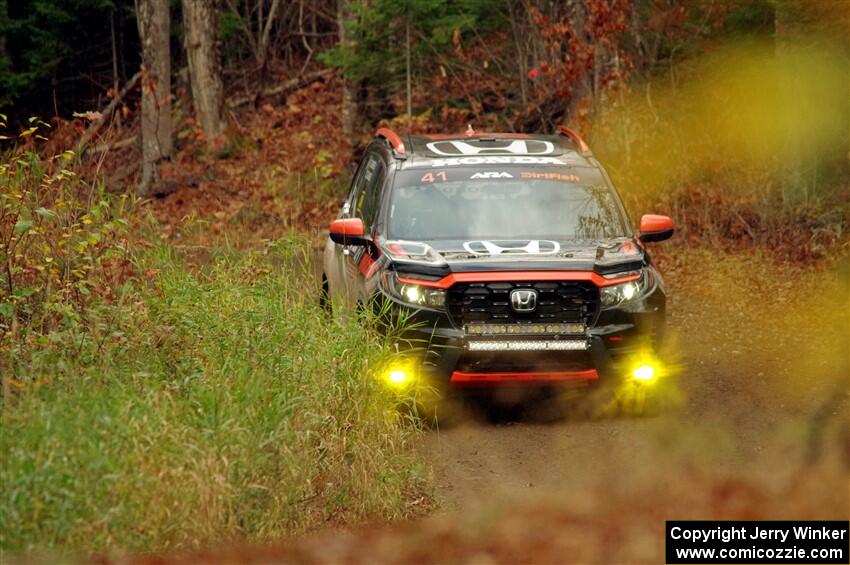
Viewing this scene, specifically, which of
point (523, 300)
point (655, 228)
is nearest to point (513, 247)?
point (523, 300)

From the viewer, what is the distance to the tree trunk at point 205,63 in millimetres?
24547

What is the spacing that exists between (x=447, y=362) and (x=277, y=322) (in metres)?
1.19

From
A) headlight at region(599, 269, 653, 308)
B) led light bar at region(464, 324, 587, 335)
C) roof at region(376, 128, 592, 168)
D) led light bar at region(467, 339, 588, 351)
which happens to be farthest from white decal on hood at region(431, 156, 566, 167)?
led light bar at region(467, 339, 588, 351)

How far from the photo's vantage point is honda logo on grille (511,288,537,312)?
9461 millimetres

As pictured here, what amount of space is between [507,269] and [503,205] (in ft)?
4.29

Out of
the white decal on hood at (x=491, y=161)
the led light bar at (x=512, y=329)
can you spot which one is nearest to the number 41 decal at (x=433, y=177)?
the white decal on hood at (x=491, y=161)

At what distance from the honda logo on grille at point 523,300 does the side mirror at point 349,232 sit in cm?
142

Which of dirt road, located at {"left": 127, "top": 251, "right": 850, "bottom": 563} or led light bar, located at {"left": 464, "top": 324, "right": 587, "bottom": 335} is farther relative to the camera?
led light bar, located at {"left": 464, "top": 324, "right": 587, "bottom": 335}

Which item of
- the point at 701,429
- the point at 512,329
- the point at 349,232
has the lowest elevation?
the point at 701,429

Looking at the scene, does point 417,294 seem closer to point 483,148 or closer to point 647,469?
point 647,469

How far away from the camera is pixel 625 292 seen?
31.8 feet

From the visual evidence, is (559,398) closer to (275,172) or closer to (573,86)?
(573,86)

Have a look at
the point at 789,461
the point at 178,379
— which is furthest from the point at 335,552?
the point at 789,461

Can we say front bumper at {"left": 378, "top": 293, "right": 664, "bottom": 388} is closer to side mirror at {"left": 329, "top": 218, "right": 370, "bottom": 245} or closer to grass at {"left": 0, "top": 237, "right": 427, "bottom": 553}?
grass at {"left": 0, "top": 237, "right": 427, "bottom": 553}
